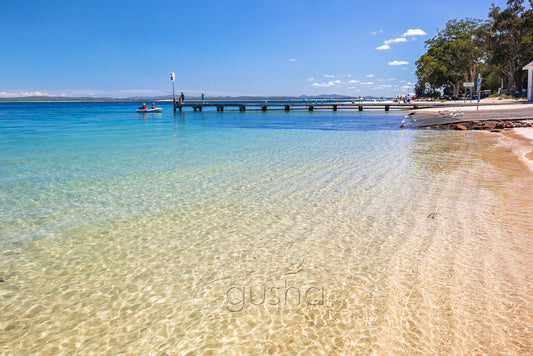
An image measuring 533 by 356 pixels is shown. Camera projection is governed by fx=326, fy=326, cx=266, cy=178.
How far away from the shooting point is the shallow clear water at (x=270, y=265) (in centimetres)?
292

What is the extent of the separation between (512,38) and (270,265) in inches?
2331

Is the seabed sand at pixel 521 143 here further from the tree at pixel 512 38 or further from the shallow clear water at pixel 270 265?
the tree at pixel 512 38

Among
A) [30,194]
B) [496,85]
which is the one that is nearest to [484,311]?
[30,194]

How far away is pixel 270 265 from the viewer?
13.6 ft

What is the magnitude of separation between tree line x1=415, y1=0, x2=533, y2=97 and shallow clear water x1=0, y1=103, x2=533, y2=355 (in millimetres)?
51662

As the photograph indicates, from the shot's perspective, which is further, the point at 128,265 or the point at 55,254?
the point at 55,254

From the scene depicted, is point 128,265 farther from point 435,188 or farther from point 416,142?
point 416,142

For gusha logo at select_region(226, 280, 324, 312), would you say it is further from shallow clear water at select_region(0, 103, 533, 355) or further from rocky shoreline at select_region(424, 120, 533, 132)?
rocky shoreline at select_region(424, 120, 533, 132)

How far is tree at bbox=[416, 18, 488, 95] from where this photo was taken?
201 ft

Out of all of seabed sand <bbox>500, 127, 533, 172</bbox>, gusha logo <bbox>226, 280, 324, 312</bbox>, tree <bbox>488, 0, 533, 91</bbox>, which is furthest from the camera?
tree <bbox>488, 0, 533, 91</bbox>

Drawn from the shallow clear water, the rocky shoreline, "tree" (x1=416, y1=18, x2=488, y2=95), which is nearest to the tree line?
"tree" (x1=416, y1=18, x2=488, y2=95)

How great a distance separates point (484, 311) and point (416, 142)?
14.2 m

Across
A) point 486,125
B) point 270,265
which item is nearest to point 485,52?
point 486,125

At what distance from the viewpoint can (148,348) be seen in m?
2.79
